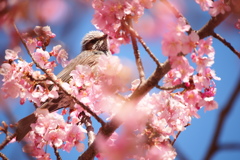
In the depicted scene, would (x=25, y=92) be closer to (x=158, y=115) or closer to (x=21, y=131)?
(x=21, y=131)

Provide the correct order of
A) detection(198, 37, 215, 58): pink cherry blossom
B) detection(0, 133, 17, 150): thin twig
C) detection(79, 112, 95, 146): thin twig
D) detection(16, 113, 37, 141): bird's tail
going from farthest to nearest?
detection(79, 112, 95, 146): thin twig → detection(16, 113, 37, 141): bird's tail → detection(0, 133, 17, 150): thin twig → detection(198, 37, 215, 58): pink cherry blossom

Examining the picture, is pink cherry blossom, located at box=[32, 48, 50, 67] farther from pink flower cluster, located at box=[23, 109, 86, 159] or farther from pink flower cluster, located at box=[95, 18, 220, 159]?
pink flower cluster, located at box=[95, 18, 220, 159]

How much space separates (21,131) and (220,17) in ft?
7.22

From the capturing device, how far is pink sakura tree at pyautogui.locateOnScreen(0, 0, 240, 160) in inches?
81.2

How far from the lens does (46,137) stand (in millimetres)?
2604

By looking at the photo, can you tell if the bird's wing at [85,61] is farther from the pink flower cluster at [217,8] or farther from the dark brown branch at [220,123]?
the dark brown branch at [220,123]

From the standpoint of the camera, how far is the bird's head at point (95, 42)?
6023 mm

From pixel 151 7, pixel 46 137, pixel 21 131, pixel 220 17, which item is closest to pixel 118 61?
pixel 151 7

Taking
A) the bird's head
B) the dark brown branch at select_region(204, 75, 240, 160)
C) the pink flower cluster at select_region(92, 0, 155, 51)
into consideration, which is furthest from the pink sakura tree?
the bird's head

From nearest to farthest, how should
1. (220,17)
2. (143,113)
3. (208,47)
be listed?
1. (208,47)
2. (220,17)
3. (143,113)

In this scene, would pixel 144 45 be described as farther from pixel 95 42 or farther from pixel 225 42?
pixel 95 42

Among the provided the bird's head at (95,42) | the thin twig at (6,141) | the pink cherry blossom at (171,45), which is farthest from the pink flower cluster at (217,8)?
the bird's head at (95,42)

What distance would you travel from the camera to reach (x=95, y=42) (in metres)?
6.21

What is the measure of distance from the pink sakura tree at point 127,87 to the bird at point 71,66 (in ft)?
0.61
